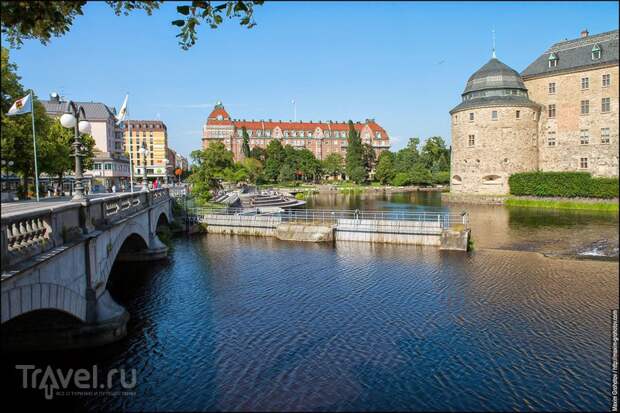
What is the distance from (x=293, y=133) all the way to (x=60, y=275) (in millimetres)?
158268

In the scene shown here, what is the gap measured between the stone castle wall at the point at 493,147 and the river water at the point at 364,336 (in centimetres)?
4072

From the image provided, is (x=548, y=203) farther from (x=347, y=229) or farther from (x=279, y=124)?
(x=279, y=124)

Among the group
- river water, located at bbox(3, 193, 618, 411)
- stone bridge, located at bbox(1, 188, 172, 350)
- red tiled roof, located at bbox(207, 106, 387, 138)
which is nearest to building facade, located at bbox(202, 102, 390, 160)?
red tiled roof, located at bbox(207, 106, 387, 138)

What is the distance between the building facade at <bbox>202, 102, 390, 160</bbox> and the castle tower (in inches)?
3775

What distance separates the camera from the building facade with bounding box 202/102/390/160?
516 feet

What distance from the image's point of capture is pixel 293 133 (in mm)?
167500

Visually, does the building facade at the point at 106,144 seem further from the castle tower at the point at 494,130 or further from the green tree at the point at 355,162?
the castle tower at the point at 494,130

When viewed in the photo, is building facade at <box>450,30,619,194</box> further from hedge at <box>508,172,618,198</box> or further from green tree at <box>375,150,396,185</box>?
green tree at <box>375,150,396,185</box>

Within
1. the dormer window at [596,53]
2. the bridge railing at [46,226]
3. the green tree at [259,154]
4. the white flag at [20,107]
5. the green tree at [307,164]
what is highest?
the dormer window at [596,53]

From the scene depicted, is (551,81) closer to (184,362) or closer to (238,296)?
(238,296)

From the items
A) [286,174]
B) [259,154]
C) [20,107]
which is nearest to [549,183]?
[20,107]

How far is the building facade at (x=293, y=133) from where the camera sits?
516ft

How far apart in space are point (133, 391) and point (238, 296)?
928cm

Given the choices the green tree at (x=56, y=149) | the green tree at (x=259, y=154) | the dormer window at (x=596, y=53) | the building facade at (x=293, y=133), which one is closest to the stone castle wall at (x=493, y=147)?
the dormer window at (x=596, y=53)
